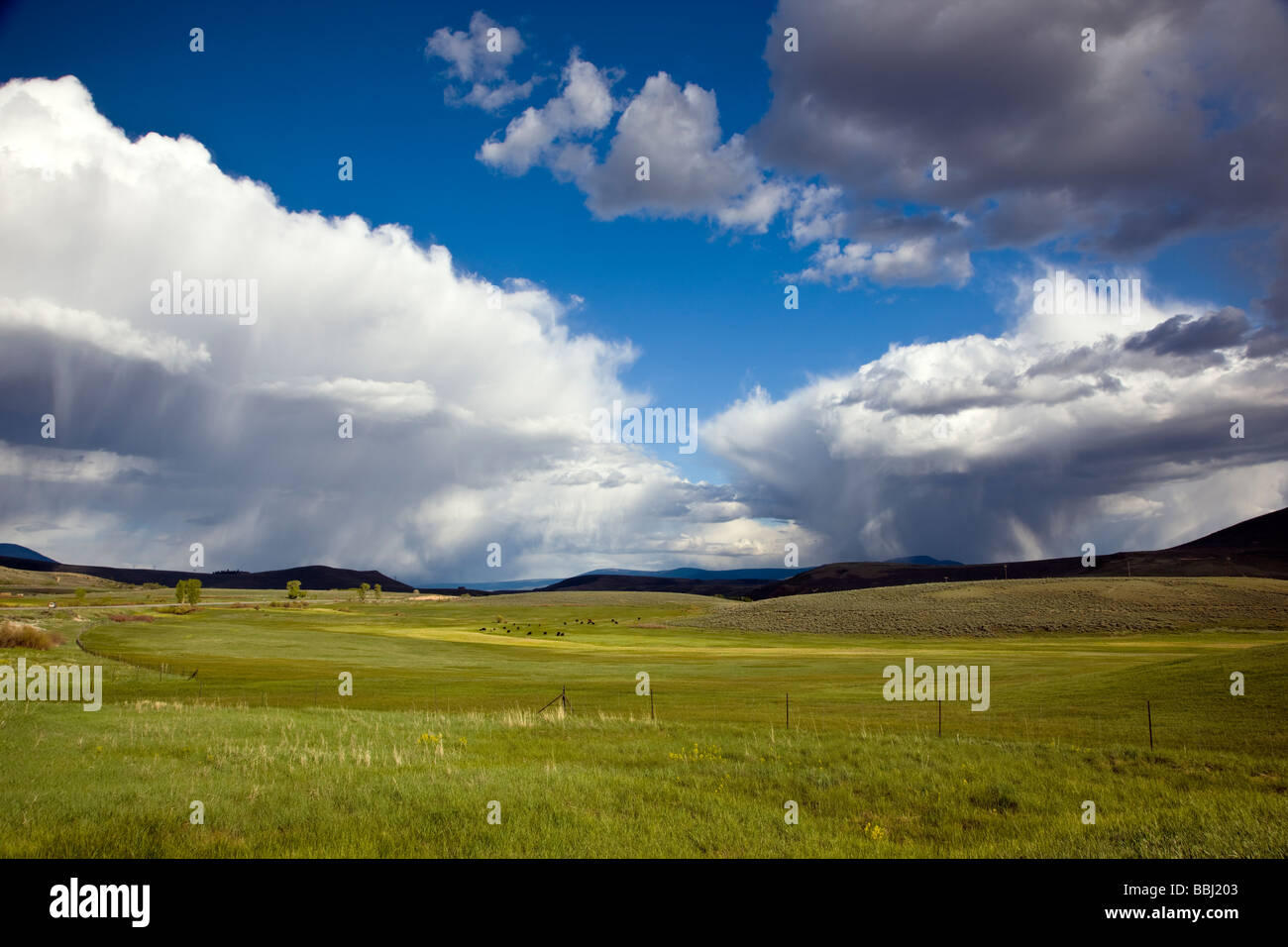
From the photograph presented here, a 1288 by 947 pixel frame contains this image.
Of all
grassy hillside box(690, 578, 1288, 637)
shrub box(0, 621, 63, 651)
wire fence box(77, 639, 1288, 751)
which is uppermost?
shrub box(0, 621, 63, 651)

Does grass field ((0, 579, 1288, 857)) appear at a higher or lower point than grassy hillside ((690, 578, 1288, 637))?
higher

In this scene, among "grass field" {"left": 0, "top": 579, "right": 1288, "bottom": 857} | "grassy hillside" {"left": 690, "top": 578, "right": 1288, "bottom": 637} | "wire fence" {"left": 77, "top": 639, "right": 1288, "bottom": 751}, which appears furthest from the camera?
"grassy hillside" {"left": 690, "top": 578, "right": 1288, "bottom": 637}

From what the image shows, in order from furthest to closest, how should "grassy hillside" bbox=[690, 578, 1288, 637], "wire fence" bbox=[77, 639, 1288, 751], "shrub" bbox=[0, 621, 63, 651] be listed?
1. "grassy hillside" bbox=[690, 578, 1288, 637]
2. "shrub" bbox=[0, 621, 63, 651]
3. "wire fence" bbox=[77, 639, 1288, 751]

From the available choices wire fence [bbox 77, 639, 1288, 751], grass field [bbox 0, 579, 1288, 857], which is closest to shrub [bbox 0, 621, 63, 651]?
wire fence [bbox 77, 639, 1288, 751]

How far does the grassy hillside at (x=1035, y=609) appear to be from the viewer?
10575 centimetres

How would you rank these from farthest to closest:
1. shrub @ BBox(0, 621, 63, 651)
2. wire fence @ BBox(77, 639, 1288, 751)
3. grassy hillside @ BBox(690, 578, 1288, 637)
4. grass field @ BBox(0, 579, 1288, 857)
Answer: grassy hillside @ BBox(690, 578, 1288, 637)
shrub @ BBox(0, 621, 63, 651)
wire fence @ BBox(77, 639, 1288, 751)
grass field @ BBox(0, 579, 1288, 857)

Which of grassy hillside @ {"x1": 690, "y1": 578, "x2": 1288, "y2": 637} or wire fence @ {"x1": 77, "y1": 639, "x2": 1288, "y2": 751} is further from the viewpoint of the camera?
grassy hillside @ {"x1": 690, "y1": 578, "x2": 1288, "y2": 637}

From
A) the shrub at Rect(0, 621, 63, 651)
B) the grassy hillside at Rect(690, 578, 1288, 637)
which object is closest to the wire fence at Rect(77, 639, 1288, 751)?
the shrub at Rect(0, 621, 63, 651)

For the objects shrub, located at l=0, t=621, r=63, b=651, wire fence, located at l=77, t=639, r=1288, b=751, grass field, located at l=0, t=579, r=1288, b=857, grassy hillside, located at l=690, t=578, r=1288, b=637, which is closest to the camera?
grass field, located at l=0, t=579, r=1288, b=857

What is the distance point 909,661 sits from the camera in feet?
198

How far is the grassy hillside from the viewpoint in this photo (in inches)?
4163

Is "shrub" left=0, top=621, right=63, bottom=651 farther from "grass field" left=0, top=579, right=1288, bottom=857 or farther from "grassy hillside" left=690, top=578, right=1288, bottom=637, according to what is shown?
"grassy hillside" left=690, top=578, right=1288, bottom=637

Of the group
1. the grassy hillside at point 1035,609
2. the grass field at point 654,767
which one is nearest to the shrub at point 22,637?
the grass field at point 654,767
